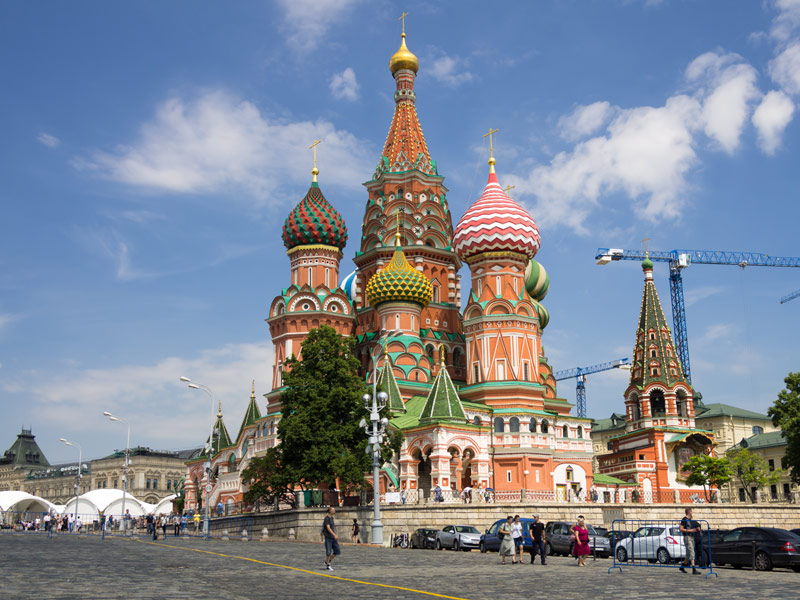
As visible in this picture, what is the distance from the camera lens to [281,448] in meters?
37.6

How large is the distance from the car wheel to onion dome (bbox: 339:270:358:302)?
141 feet

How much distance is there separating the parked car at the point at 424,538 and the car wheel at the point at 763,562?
1174 centimetres

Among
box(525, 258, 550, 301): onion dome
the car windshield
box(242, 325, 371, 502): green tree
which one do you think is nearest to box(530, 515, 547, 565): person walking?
the car windshield

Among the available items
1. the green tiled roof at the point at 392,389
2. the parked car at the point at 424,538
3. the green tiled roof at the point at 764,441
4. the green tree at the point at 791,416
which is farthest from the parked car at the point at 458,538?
the green tiled roof at the point at 764,441

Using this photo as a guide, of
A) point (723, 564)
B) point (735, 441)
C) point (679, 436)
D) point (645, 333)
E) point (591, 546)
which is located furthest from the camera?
point (735, 441)

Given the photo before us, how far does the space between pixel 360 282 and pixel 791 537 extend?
138 ft

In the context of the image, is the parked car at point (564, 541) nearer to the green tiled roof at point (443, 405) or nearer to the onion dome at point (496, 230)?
the green tiled roof at point (443, 405)

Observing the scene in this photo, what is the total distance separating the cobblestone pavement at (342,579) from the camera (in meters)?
13.2

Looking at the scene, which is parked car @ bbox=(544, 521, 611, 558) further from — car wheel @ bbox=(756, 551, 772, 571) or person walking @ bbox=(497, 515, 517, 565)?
car wheel @ bbox=(756, 551, 772, 571)

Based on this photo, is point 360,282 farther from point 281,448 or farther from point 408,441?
point 281,448

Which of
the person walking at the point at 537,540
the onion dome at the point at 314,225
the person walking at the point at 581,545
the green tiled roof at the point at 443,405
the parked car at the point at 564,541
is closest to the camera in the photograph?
the person walking at the point at 581,545

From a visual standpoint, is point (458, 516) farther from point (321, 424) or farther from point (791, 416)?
point (791, 416)

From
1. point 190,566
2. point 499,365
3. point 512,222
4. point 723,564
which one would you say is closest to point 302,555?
point 190,566

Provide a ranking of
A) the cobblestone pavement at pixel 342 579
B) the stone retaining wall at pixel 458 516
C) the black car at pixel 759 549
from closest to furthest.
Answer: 1. the cobblestone pavement at pixel 342 579
2. the black car at pixel 759 549
3. the stone retaining wall at pixel 458 516
